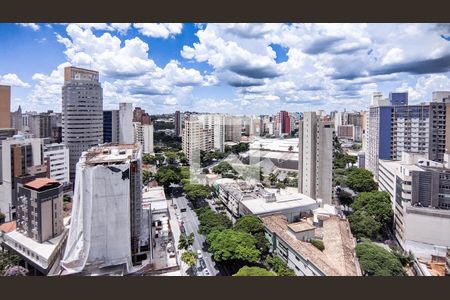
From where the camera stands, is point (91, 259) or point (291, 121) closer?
point (91, 259)

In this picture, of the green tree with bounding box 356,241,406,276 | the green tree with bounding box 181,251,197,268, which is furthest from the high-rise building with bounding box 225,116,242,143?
the green tree with bounding box 356,241,406,276

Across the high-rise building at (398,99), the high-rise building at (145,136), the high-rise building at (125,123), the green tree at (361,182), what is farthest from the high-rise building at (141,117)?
the high-rise building at (398,99)

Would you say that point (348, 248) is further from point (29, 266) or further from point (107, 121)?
point (107, 121)

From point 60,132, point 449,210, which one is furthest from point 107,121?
point 449,210

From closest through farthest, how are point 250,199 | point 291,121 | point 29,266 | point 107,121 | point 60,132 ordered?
point 29,266
point 250,199
point 60,132
point 107,121
point 291,121

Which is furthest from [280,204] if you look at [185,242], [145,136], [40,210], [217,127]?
[217,127]

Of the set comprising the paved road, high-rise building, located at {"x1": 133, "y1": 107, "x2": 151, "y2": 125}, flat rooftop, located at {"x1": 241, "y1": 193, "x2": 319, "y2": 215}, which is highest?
high-rise building, located at {"x1": 133, "y1": 107, "x2": 151, "y2": 125}

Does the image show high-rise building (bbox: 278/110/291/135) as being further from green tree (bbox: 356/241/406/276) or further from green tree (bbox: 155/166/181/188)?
green tree (bbox: 356/241/406/276)
